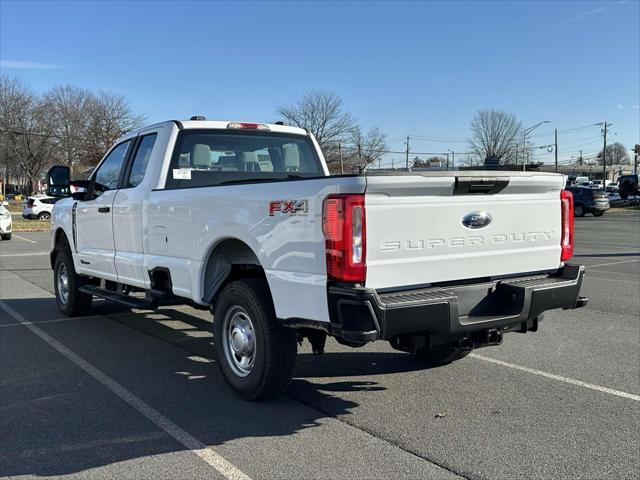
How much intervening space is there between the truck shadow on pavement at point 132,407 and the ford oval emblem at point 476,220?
161 centimetres

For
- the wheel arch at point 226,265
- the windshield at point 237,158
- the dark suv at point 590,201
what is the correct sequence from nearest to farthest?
the wheel arch at point 226,265, the windshield at point 237,158, the dark suv at point 590,201

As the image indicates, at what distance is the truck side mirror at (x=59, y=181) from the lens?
744 centimetres

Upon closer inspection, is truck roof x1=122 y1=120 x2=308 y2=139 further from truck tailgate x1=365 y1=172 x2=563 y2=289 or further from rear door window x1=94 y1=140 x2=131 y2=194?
truck tailgate x1=365 y1=172 x2=563 y2=289

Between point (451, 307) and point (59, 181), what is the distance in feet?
18.6

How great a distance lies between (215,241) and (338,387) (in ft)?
5.19

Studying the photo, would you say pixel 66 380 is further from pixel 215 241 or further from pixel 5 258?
pixel 5 258

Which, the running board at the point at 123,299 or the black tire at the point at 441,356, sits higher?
the running board at the point at 123,299

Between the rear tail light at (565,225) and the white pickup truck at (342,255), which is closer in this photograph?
the white pickup truck at (342,255)

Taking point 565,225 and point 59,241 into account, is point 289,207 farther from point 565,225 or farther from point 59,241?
point 59,241

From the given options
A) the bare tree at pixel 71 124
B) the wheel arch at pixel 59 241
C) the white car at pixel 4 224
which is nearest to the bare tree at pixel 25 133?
the bare tree at pixel 71 124

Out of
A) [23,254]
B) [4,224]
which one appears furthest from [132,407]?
[4,224]

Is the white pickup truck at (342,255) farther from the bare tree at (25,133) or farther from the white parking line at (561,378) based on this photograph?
the bare tree at (25,133)

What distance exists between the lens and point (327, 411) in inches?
171

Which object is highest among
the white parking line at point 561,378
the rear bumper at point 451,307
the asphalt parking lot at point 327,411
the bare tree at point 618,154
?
the bare tree at point 618,154
